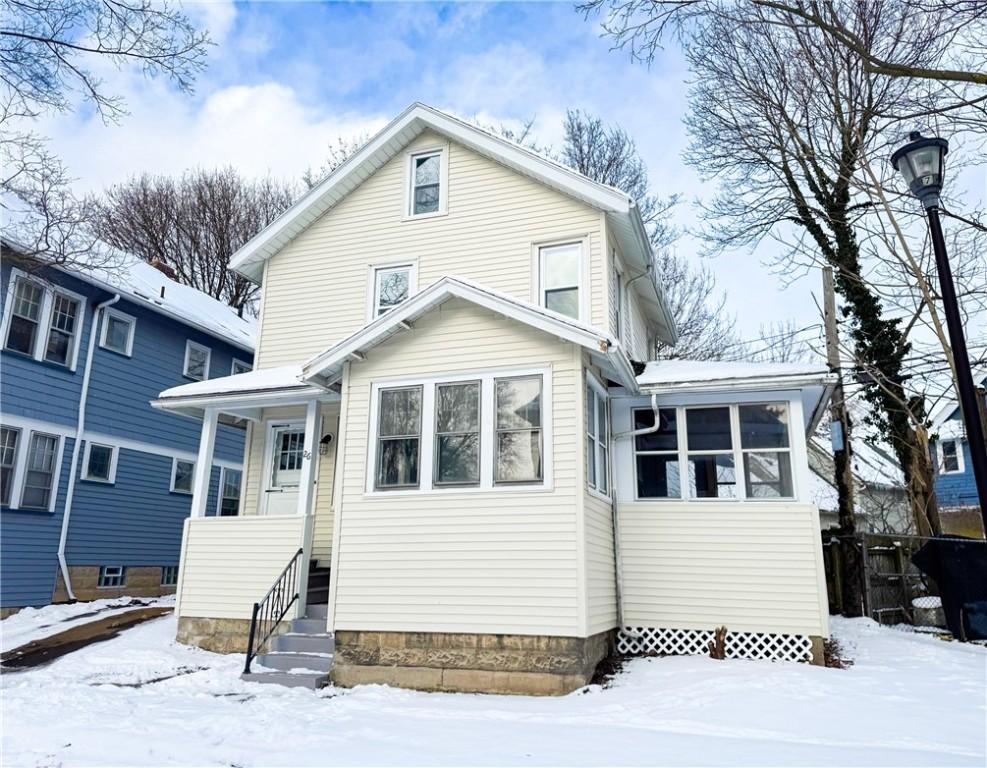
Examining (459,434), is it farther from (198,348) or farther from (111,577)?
(198,348)

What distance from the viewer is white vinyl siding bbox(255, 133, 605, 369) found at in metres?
11.3

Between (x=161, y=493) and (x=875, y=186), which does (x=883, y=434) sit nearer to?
(x=875, y=186)

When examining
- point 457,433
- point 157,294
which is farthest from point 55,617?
point 457,433

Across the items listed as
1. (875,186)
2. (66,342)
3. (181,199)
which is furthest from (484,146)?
(181,199)

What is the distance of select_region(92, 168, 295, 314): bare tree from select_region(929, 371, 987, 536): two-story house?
29.0 meters

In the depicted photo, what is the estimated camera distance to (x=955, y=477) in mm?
29250

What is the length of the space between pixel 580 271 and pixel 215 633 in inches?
313

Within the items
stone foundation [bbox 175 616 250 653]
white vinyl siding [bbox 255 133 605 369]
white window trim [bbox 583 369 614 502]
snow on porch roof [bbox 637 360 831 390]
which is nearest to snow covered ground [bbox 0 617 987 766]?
stone foundation [bbox 175 616 250 653]

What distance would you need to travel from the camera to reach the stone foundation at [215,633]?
1037 cm

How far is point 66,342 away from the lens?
14.3 meters

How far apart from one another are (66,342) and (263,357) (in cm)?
503

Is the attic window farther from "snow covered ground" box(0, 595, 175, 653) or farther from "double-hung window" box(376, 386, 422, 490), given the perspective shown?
"snow covered ground" box(0, 595, 175, 653)

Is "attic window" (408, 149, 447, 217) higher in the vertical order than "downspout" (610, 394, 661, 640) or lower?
higher

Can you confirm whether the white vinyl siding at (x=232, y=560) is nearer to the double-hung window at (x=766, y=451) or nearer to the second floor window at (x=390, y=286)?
the second floor window at (x=390, y=286)
